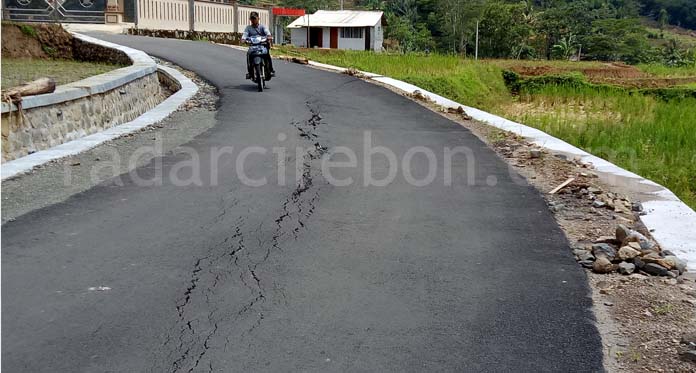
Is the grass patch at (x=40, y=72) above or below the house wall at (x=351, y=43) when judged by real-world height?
below

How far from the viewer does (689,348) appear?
4035 millimetres

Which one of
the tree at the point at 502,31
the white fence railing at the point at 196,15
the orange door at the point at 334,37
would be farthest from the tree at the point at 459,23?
the white fence railing at the point at 196,15

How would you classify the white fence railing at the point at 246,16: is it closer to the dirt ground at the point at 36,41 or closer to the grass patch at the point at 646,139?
the dirt ground at the point at 36,41

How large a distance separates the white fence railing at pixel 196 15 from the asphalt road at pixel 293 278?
122ft

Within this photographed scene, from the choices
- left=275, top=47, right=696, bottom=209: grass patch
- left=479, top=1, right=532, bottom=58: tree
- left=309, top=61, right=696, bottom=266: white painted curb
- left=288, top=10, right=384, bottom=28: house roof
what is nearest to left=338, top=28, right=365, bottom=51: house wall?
left=288, top=10, right=384, bottom=28: house roof

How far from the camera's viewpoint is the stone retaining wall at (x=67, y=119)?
887 cm

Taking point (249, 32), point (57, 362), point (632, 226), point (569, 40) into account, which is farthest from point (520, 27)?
point (57, 362)

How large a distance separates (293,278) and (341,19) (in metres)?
55.3

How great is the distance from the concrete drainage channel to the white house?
42246 mm

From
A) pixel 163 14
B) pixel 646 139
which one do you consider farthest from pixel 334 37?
pixel 646 139

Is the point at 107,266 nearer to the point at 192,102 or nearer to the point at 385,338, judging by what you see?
the point at 385,338

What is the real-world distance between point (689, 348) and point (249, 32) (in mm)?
13122

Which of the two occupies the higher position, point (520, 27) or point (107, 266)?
point (520, 27)

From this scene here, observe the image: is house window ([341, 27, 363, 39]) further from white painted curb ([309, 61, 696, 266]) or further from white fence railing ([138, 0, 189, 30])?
white painted curb ([309, 61, 696, 266])
